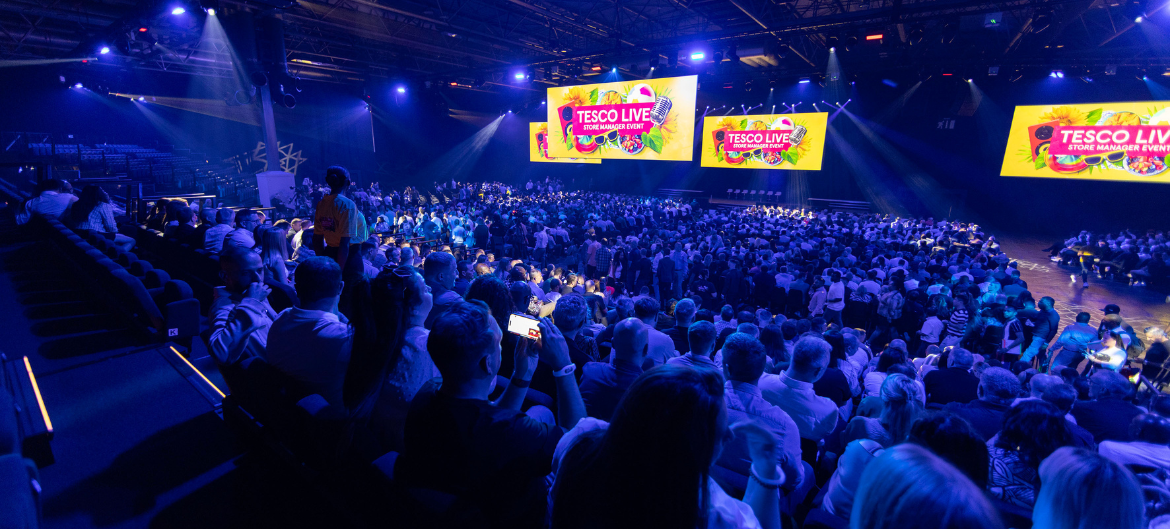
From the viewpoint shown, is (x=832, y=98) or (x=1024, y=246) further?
(x=832, y=98)

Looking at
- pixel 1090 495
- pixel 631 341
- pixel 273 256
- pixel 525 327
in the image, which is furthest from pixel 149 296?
pixel 1090 495

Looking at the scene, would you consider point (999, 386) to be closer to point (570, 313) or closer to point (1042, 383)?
point (1042, 383)

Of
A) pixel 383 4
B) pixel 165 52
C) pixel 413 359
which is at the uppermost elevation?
pixel 383 4

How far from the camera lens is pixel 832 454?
7.70 ft

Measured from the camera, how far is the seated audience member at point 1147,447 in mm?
2193

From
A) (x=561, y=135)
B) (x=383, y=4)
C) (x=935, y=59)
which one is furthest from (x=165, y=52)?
(x=935, y=59)

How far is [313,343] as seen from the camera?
5.84 feet

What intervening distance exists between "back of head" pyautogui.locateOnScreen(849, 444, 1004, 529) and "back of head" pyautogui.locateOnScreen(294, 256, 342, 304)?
1.80 meters

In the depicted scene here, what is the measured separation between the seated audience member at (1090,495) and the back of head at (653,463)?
1069mm

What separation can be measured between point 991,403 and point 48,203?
397 inches

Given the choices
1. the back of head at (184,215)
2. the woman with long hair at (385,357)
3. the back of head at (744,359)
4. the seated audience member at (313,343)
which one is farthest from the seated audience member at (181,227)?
the back of head at (744,359)

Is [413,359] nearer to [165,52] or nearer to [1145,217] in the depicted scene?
[165,52]

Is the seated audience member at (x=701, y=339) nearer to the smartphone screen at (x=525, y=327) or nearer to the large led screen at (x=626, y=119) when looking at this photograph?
the smartphone screen at (x=525, y=327)

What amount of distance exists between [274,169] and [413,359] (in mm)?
12271
